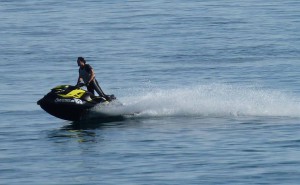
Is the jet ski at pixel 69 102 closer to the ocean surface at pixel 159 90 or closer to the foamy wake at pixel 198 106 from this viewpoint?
the ocean surface at pixel 159 90

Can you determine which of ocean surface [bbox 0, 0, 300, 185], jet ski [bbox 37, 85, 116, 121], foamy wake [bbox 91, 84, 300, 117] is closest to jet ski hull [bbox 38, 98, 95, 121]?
jet ski [bbox 37, 85, 116, 121]

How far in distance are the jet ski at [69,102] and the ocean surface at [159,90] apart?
0.40m

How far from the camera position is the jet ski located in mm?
32875

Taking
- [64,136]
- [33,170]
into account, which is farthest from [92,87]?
[33,170]

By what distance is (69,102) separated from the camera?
3297 centimetres

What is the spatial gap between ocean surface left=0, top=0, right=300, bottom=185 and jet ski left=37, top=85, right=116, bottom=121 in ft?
1.31

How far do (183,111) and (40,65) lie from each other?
16.5m

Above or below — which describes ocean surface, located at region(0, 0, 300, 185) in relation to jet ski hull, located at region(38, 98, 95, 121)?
below

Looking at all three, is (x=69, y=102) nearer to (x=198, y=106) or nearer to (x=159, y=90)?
(x=198, y=106)

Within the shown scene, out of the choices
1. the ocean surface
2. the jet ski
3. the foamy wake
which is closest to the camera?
the ocean surface

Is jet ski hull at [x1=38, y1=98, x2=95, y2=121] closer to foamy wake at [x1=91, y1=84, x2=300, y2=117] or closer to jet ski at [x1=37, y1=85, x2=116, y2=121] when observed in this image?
jet ski at [x1=37, y1=85, x2=116, y2=121]

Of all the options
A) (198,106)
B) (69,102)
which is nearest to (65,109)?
(69,102)

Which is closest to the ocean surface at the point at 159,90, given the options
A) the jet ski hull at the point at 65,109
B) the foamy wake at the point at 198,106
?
the foamy wake at the point at 198,106

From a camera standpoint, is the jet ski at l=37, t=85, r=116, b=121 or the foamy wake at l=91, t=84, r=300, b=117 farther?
the foamy wake at l=91, t=84, r=300, b=117
